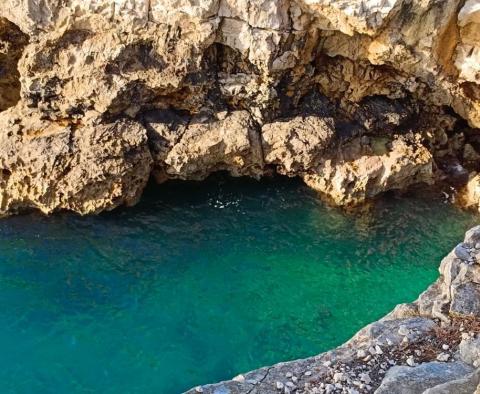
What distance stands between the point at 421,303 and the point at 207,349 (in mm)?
6298

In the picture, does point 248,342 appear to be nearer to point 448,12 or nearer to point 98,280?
point 98,280

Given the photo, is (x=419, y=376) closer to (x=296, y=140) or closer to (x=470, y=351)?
(x=470, y=351)

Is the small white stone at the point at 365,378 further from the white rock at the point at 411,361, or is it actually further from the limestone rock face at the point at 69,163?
the limestone rock face at the point at 69,163

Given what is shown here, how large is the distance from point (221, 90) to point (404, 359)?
13.0m

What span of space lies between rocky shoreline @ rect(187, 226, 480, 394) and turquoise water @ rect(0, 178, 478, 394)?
4265mm

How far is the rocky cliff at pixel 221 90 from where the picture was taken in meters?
19.0

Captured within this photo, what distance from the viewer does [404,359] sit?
11.0 meters

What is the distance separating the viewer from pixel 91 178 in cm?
1950

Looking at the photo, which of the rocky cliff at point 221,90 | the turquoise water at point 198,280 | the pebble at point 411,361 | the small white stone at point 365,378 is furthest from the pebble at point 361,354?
the rocky cliff at point 221,90

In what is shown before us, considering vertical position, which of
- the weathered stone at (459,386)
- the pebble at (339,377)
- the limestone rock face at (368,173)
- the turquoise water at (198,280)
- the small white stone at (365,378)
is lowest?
the turquoise water at (198,280)

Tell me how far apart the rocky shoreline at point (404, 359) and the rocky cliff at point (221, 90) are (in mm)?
9801

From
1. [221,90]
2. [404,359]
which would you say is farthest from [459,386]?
[221,90]

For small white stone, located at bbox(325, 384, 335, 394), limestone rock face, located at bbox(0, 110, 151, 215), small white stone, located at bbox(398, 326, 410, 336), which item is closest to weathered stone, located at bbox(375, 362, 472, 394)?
small white stone, located at bbox(325, 384, 335, 394)

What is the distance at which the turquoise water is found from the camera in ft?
49.9
